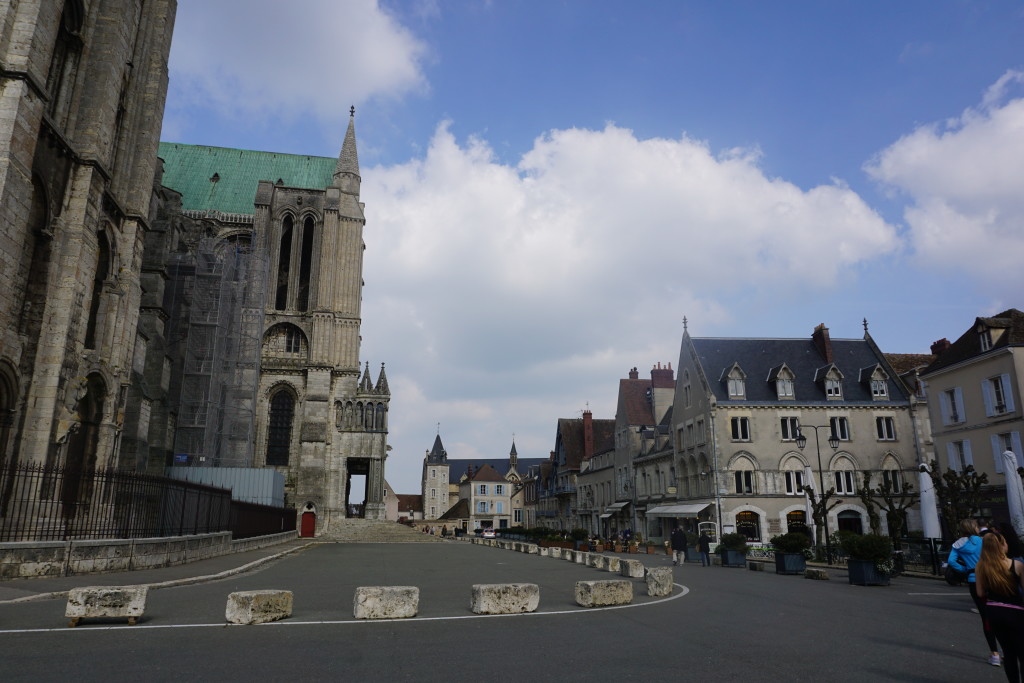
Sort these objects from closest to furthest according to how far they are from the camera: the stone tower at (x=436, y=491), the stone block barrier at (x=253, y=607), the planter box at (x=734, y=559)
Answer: the stone block barrier at (x=253, y=607)
the planter box at (x=734, y=559)
the stone tower at (x=436, y=491)

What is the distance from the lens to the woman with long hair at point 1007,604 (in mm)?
4973

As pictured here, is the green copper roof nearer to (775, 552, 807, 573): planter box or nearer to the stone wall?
the stone wall

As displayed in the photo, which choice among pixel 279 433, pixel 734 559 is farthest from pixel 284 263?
pixel 734 559

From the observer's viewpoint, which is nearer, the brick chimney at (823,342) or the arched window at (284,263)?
the brick chimney at (823,342)

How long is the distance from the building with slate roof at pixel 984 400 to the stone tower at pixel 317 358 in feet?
112

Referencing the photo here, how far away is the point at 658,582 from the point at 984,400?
840 inches

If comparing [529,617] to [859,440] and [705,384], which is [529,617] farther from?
[859,440]

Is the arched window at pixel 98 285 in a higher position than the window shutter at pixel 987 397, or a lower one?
higher

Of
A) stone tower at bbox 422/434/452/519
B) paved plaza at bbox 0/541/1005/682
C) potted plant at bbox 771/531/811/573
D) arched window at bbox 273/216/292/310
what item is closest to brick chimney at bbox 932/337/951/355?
potted plant at bbox 771/531/811/573

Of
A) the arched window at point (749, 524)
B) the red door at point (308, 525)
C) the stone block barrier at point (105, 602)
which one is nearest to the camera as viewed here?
the stone block barrier at point (105, 602)

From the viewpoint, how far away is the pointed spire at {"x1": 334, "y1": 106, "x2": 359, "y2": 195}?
53531 mm

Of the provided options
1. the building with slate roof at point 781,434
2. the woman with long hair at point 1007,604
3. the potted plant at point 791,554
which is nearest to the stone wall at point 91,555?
the woman with long hair at point 1007,604

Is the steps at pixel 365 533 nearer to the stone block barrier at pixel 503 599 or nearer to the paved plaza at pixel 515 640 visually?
the paved plaza at pixel 515 640

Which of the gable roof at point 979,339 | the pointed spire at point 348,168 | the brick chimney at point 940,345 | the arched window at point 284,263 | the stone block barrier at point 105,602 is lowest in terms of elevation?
the stone block barrier at point 105,602
